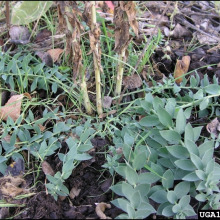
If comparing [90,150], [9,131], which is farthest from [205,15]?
[9,131]

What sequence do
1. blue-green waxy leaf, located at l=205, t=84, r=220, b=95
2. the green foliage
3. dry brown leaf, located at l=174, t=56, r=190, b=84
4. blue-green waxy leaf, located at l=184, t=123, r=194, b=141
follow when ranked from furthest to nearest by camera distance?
dry brown leaf, located at l=174, t=56, r=190, b=84 < blue-green waxy leaf, located at l=205, t=84, r=220, b=95 < blue-green waxy leaf, located at l=184, t=123, r=194, b=141 < the green foliage

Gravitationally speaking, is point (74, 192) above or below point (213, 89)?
below

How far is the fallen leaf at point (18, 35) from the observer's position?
65.6 inches

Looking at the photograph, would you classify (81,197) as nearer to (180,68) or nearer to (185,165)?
(185,165)

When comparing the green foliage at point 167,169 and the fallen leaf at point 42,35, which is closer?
the green foliage at point 167,169

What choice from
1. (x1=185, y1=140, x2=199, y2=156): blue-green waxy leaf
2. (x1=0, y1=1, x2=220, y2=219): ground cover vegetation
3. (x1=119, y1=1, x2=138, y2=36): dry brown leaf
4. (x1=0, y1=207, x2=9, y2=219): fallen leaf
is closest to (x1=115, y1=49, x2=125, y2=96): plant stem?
(x1=0, y1=1, x2=220, y2=219): ground cover vegetation

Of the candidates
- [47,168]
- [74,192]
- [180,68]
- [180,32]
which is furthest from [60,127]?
[180,32]

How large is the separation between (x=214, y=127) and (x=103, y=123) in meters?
0.50

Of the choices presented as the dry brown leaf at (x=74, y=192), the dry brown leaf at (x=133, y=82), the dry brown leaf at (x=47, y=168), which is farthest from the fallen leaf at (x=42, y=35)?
the dry brown leaf at (x=74, y=192)

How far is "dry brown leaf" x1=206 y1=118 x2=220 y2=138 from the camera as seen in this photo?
133 centimetres

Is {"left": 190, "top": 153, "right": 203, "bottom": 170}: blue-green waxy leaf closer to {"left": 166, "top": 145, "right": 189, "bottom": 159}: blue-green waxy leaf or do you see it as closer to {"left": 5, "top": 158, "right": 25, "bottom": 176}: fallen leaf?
{"left": 166, "top": 145, "right": 189, "bottom": 159}: blue-green waxy leaf

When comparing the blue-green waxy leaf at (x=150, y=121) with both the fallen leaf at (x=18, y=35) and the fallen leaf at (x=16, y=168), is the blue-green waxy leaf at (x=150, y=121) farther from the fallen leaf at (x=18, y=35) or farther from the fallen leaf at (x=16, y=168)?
the fallen leaf at (x=18, y=35)

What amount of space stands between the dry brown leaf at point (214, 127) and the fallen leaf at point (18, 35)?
42.6 inches

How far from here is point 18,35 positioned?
1693 mm
